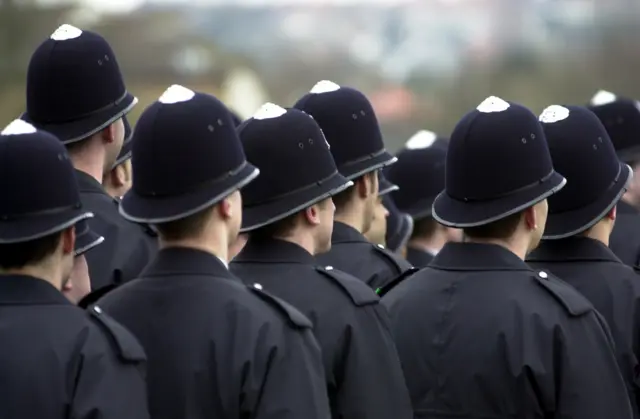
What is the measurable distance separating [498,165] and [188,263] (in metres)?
1.40

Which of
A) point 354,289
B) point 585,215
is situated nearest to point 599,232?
point 585,215

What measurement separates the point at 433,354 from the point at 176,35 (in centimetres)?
4188

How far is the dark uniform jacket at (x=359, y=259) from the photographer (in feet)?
22.3

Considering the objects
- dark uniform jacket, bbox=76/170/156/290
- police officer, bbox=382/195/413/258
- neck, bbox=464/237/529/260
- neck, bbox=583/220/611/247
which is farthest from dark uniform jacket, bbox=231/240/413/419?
police officer, bbox=382/195/413/258

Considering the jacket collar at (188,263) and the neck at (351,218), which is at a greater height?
the jacket collar at (188,263)

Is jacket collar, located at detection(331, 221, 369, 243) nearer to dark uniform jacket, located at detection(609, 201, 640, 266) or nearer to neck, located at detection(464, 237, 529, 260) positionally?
neck, located at detection(464, 237, 529, 260)

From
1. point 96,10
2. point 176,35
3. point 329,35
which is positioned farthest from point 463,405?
point 329,35

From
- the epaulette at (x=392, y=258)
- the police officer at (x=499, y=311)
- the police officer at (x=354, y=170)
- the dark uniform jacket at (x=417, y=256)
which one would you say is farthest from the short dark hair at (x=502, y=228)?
the dark uniform jacket at (x=417, y=256)

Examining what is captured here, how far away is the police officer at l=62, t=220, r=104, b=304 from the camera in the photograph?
5.44 m

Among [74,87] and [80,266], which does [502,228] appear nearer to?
[80,266]

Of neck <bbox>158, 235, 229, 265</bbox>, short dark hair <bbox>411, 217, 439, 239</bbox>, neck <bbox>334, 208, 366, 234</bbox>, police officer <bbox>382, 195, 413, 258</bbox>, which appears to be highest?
neck <bbox>158, 235, 229, 265</bbox>

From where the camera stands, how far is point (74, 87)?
662cm

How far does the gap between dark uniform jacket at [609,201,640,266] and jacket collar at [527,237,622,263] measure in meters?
1.53

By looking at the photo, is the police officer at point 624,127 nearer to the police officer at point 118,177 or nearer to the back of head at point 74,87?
the police officer at point 118,177
